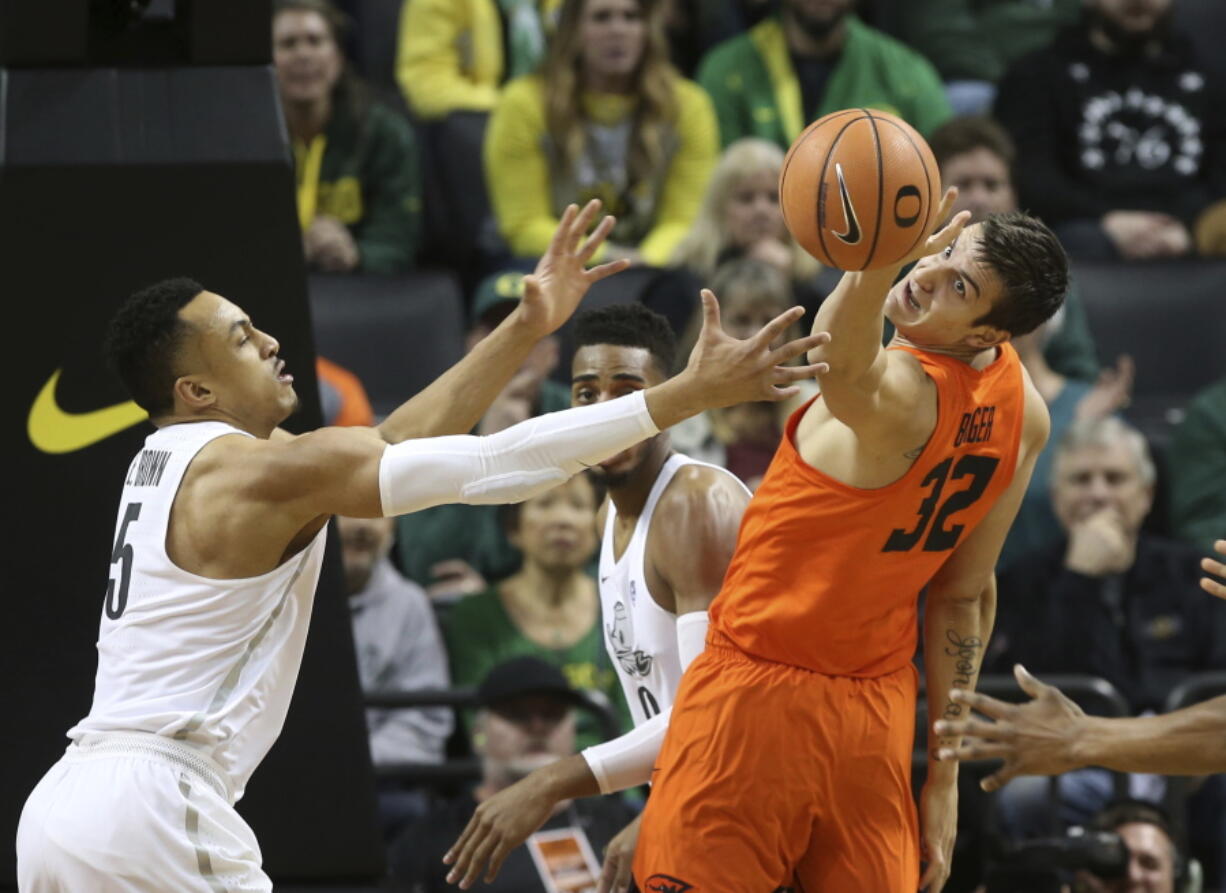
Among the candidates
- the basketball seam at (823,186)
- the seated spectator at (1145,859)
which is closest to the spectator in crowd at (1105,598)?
the seated spectator at (1145,859)

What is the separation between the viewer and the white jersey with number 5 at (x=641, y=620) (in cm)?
505

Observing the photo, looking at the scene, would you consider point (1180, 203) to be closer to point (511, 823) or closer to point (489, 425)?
point (489, 425)

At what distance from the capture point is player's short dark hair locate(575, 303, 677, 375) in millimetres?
5219

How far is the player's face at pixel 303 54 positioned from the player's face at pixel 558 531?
2468 millimetres

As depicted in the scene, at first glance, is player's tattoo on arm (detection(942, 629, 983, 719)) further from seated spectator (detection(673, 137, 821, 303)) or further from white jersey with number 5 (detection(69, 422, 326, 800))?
seated spectator (detection(673, 137, 821, 303))

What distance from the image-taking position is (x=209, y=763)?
466 centimetres

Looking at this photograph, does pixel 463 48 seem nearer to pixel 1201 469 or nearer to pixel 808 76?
pixel 808 76

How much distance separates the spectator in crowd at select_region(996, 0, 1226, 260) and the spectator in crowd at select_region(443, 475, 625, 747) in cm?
323

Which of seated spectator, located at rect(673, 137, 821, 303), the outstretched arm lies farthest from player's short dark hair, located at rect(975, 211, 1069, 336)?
seated spectator, located at rect(673, 137, 821, 303)

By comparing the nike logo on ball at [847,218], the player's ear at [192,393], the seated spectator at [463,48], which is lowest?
the player's ear at [192,393]

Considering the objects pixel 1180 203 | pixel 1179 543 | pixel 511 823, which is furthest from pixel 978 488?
pixel 1180 203

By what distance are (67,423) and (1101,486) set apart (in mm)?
3890

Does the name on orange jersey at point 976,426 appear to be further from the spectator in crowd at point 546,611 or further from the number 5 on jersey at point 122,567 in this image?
the spectator in crowd at point 546,611

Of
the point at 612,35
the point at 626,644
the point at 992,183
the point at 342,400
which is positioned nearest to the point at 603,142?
the point at 612,35
